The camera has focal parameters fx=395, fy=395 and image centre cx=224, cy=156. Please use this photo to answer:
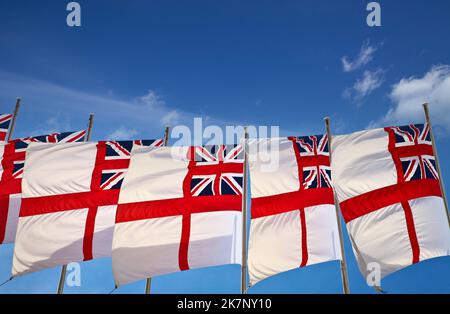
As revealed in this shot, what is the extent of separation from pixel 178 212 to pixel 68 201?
5.46 metres

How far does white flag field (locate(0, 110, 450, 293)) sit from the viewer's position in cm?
1489

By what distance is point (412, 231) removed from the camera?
14430mm

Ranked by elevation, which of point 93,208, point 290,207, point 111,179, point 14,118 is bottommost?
point 290,207

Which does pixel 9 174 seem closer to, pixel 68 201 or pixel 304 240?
pixel 68 201

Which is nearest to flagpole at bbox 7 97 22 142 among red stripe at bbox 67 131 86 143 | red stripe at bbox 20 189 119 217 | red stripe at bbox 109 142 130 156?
red stripe at bbox 67 131 86 143

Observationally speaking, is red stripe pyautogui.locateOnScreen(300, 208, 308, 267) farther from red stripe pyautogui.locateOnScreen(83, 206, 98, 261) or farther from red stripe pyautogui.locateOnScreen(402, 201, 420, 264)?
red stripe pyautogui.locateOnScreen(83, 206, 98, 261)

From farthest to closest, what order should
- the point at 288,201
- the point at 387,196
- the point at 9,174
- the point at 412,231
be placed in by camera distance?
1. the point at 9,174
2. the point at 288,201
3. the point at 387,196
4. the point at 412,231

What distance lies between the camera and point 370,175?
1580cm

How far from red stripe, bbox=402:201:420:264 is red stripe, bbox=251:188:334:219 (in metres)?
2.72

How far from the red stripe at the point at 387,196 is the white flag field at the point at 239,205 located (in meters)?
0.04

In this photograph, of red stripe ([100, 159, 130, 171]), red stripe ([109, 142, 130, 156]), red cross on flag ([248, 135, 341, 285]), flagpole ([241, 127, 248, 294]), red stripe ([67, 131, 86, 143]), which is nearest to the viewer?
red cross on flag ([248, 135, 341, 285])

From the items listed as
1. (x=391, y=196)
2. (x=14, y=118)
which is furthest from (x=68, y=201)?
(x=391, y=196)

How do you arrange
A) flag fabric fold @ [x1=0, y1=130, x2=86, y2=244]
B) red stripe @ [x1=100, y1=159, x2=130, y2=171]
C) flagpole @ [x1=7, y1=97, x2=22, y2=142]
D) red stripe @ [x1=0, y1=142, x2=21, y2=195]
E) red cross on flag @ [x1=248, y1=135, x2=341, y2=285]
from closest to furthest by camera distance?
red cross on flag @ [x1=248, y1=135, x2=341, y2=285] < red stripe @ [x1=100, y1=159, x2=130, y2=171] < flag fabric fold @ [x1=0, y1=130, x2=86, y2=244] < red stripe @ [x1=0, y1=142, x2=21, y2=195] < flagpole @ [x1=7, y1=97, x2=22, y2=142]
